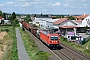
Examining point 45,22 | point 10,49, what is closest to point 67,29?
point 10,49

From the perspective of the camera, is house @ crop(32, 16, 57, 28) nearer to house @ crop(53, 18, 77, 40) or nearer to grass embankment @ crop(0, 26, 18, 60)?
house @ crop(53, 18, 77, 40)

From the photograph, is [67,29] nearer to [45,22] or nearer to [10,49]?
[10,49]

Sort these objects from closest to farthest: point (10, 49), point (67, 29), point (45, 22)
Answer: point (10, 49) < point (67, 29) < point (45, 22)

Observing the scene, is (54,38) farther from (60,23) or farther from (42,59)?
(60,23)

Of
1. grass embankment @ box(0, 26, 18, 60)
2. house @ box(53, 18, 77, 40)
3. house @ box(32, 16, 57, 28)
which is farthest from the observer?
house @ box(32, 16, 57, 28)

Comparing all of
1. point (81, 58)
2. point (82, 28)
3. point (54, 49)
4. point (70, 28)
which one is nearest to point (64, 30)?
point (70, 28)

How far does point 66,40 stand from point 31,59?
23811 mm

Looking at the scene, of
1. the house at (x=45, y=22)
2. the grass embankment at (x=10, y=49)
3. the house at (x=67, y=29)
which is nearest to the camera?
the grass embankment at (x=10, y=49)

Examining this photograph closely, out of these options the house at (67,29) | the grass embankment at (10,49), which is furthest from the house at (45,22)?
the grass embankment at (10,49)

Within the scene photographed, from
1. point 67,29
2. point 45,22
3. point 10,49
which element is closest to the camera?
point 10,49

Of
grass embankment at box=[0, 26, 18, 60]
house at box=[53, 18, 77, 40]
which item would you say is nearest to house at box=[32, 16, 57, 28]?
house at box=[53, 18, 77, 40]

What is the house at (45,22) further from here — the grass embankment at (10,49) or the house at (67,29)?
the grass embankment at (10,49)

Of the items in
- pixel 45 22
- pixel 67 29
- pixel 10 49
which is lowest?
pixel 45 22

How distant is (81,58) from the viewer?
1133 inches
